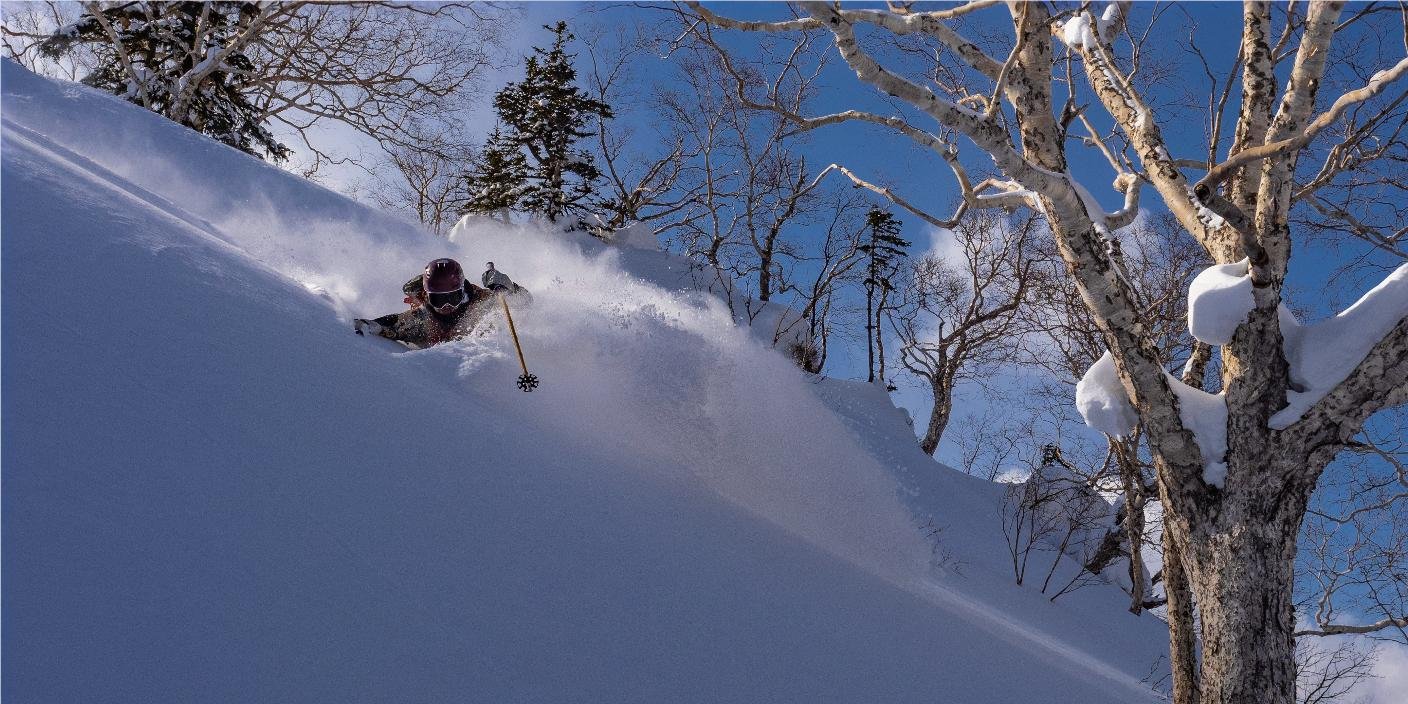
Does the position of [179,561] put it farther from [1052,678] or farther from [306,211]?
[306,211]

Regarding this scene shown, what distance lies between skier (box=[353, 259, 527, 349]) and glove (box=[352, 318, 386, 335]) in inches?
10.2

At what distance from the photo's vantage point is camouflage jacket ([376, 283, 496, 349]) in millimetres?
5871

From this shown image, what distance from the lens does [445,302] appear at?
6520 mm

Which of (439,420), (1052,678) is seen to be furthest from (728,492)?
(1052,678)

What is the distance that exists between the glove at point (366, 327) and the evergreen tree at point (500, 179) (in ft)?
39.9

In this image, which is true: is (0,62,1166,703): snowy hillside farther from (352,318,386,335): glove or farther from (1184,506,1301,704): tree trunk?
(1184,506,1301,704): tree trunk

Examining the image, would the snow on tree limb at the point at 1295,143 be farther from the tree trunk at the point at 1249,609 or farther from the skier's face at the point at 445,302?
the skier's face at the point at 445,302

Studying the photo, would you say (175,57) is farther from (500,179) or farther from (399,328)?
(399,328)

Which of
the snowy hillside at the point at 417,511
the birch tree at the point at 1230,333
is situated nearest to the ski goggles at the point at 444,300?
the snowy hillside at the point at 417,511

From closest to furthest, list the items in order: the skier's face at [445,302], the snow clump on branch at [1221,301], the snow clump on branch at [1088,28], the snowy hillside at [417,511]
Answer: the snowy hillside at [417,511] < the snow clump on branch at [1221,301] < the snow clump on branch at [1088,28] < the skier's face at [445,302]

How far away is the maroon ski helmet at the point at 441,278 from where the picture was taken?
21.4 ft

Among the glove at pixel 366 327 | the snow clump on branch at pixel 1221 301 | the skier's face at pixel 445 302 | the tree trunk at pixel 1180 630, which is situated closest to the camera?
the snow clump on branch at pixel 1221 301

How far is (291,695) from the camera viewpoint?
202cm

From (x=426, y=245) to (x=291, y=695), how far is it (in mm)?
8920
